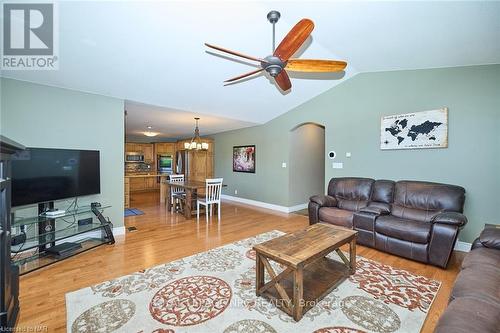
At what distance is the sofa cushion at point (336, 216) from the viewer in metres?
3.55

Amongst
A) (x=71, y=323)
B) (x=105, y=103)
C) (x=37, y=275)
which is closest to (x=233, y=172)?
(x=105, y=103)

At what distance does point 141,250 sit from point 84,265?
2.18 ft

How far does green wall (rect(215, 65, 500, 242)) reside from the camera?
312cm

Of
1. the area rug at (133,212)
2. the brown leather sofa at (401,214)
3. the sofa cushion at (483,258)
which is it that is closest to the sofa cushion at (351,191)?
the brown leather sofa at (401,214)

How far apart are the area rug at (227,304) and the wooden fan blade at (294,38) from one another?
2347mm

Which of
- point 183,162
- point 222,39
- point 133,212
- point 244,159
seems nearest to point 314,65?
point 222,39

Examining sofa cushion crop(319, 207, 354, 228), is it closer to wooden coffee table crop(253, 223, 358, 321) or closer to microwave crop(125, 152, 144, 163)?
wooden coffee table crop(253, 223, 358, 321)

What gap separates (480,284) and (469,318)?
580mm

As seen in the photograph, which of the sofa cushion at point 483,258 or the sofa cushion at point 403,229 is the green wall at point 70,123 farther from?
the sofa cushion at point 483,258

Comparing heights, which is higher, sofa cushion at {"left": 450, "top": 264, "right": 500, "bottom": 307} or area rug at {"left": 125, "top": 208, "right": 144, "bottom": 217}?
sofa cushion at {"left": 450, "top": 264, "right": 500, "bottom": 307}

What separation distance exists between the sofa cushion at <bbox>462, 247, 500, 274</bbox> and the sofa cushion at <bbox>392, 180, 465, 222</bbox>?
1.06 metres

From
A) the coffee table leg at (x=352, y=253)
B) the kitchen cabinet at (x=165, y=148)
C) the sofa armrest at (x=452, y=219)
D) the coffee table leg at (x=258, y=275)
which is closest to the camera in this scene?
the coffee table leg at (x=258, y=275)

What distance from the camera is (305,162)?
622 centimetres

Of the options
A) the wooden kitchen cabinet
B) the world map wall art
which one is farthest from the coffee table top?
the wooden kitchen cabinet
